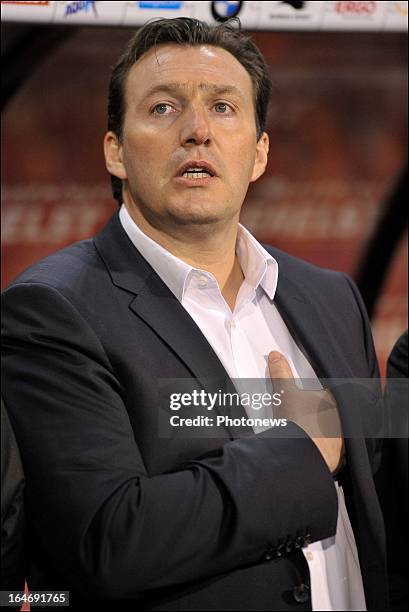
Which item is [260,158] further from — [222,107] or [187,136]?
[187,136]

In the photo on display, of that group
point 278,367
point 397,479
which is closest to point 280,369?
point 278,367

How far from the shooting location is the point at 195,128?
2.15 m

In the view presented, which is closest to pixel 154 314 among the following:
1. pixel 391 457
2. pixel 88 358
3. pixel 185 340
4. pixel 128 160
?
pixel 185 340

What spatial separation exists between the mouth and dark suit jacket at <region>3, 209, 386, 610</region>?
31 cm

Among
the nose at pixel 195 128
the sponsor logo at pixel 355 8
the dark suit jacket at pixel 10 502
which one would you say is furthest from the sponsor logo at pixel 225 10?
the dark suit jacket at pixel 10 502

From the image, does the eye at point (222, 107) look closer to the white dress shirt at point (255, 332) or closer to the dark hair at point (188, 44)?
the dark hair at point (188, 44)

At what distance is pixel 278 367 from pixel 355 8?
60.3 inches

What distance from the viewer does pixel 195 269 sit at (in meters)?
2.14

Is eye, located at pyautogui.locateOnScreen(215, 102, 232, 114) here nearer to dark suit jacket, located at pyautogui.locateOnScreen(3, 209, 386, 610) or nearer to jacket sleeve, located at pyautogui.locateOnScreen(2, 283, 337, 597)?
dark suit jacket, located at pyautogui.locateOnScreen(3, 209, 386, 610)

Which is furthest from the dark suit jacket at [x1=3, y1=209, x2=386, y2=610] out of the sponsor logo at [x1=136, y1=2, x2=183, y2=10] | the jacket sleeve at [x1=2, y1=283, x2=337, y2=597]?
the sponsor logo at [x1=136, y1=2, x2=183, y2=10]

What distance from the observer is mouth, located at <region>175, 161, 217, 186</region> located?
2158mm

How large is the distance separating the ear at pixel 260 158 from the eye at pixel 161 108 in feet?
1.18

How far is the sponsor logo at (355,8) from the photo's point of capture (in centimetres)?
291

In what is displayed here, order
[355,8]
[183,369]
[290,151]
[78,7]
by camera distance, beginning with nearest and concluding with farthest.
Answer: [183,369] < [78,7] < [355,8] < [290,151]
